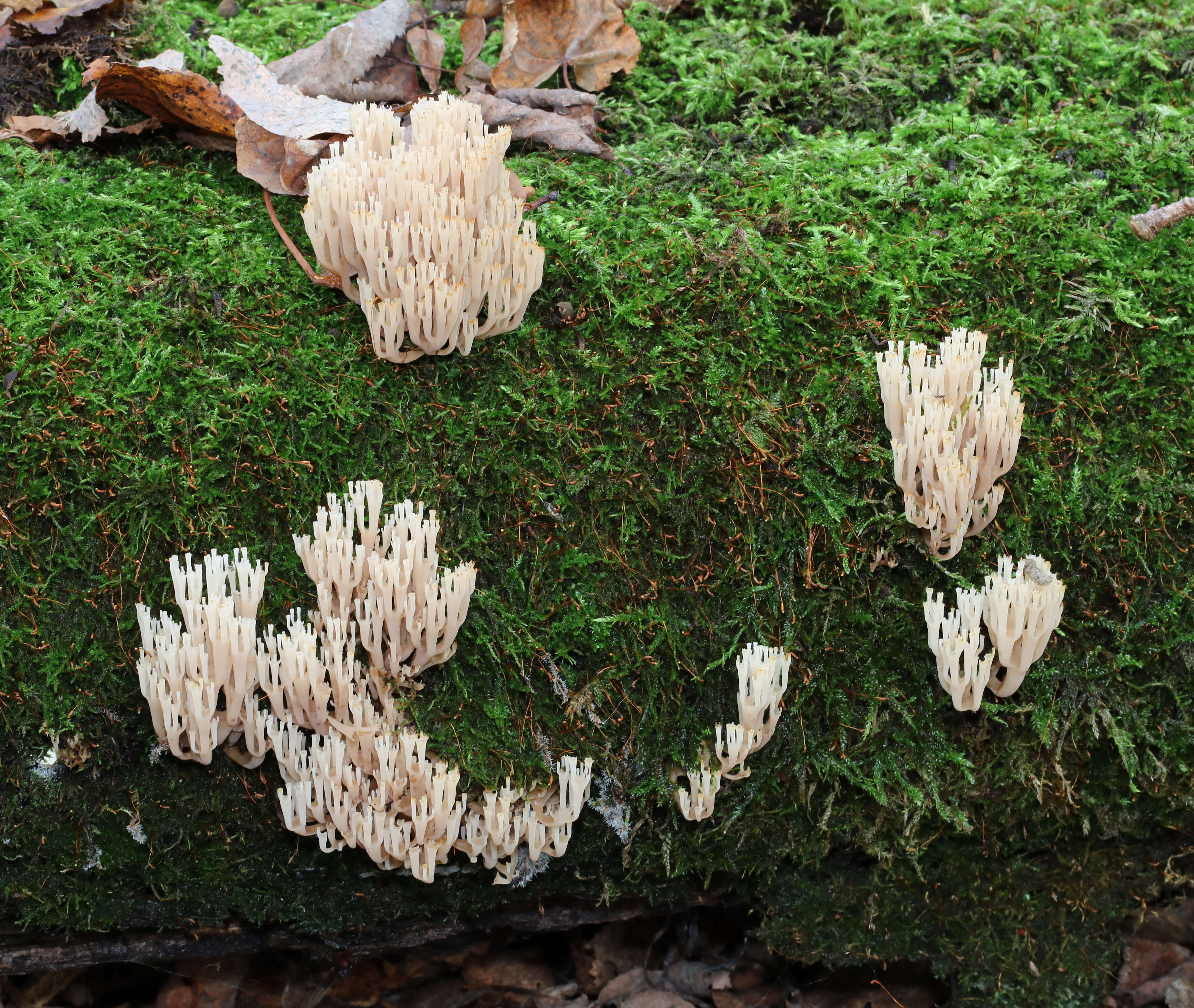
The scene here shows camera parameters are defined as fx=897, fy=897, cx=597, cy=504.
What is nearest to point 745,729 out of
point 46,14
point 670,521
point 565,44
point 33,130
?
point 670,521

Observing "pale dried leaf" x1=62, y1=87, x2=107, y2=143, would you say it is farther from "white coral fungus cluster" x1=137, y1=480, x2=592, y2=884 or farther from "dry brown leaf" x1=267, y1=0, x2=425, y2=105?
"white coral fungus cluster" x1=137, y1=480, x2=592, y2=884

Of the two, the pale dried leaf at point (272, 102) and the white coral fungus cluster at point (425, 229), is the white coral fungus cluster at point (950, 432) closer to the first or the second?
the white coral fungus cluster at point (425, 229)

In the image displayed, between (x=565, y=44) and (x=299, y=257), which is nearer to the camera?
(x=299, y=257)

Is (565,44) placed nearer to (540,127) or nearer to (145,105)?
(540,127)

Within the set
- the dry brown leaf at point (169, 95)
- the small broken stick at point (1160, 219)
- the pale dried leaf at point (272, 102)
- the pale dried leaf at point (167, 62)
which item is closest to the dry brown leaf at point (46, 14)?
the dry brown leaf at point (169, 95)

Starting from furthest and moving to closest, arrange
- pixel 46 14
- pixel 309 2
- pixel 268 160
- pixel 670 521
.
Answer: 1. pixel 309 2
2. pixel 46 14
3. pixel 268 160
4. pixel 670 521

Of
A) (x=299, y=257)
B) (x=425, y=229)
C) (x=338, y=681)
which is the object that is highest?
(x=425, y=229)

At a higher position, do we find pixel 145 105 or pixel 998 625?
pixel 145 105
